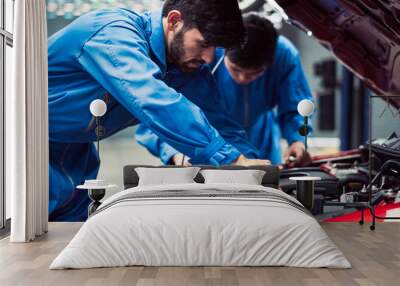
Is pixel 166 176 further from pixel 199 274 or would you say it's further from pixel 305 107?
pixel 199 274

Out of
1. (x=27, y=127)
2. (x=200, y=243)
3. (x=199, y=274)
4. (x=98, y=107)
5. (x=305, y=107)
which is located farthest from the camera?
(x=305, y=107)

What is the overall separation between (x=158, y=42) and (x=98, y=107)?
1029mm

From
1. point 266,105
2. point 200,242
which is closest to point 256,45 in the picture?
point 266,105

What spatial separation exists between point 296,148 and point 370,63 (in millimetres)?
1312

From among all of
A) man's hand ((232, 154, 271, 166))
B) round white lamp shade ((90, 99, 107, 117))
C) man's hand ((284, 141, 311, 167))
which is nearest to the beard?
round white lamp shade ((90, 99, 107, 117))

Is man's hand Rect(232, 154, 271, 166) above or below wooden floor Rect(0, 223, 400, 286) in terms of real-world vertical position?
above

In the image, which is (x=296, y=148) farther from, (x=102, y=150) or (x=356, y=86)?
(x=102, y=150)

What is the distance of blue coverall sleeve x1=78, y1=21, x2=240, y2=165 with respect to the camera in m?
6.42

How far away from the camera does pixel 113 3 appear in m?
6.68

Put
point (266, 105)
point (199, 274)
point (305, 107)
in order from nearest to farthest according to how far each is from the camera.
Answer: point (199, 274) → point (305, 107) → point (266, 105)

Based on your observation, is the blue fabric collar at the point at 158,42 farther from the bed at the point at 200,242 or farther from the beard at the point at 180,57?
the bed at the point at 200,242

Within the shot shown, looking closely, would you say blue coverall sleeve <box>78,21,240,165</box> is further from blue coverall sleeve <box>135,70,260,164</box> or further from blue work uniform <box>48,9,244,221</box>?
blue coverall sleeve <box>135,70,260,164</box>

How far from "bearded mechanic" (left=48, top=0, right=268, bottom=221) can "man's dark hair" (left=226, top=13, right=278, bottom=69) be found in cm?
10

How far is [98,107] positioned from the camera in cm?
635
